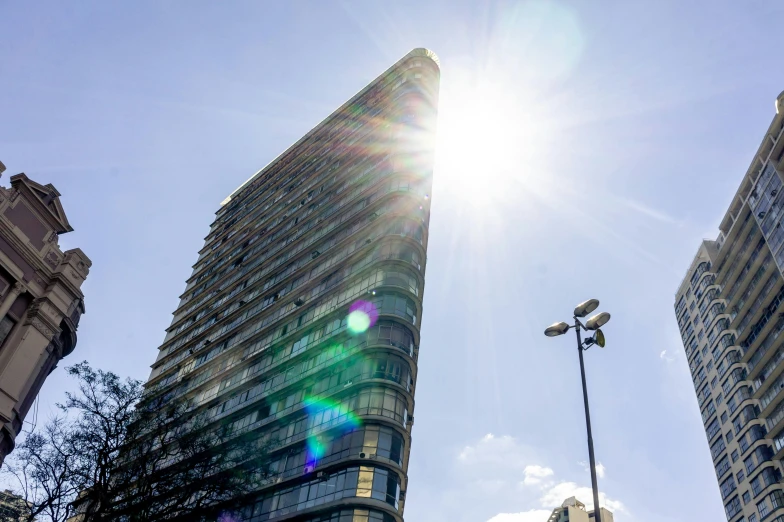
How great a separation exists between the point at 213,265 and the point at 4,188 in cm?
4572

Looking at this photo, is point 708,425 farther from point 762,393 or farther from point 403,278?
point 403,278

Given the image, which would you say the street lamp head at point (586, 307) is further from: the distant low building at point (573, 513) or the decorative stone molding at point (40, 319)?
the distant low building at point (573, 513)

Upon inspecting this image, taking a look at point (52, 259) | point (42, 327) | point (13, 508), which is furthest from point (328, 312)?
point (13, 508)

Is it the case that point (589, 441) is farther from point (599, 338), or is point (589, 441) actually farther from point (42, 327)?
point (42, 327)

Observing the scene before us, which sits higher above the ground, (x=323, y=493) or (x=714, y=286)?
(x=714, y=286)

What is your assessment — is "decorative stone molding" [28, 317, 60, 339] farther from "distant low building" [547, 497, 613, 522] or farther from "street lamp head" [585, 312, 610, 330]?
"distant low building" [547, 497, 613, 522]

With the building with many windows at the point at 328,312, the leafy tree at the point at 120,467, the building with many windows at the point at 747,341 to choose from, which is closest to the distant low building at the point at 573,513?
the building with many windows at the point at 747,341

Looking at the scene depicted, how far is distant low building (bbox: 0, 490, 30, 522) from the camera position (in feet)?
74.6

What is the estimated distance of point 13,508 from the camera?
23.4 m

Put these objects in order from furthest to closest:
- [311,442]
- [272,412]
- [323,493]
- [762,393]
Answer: [762,393]
[272,412]
[311,442]
[323,493]

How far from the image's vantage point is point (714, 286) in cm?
7162

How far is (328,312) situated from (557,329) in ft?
104

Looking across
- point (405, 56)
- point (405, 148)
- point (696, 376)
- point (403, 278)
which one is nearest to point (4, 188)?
point (403, 278)

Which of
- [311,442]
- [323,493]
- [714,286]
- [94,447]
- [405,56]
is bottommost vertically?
[94,447]
